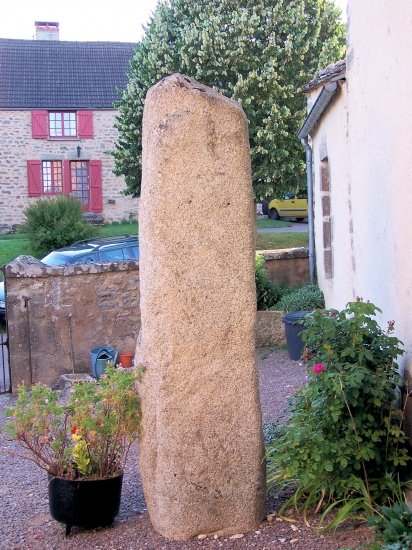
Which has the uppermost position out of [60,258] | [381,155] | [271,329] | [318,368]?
[381,155]

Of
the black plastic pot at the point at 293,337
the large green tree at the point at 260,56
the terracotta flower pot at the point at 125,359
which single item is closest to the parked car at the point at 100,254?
the terracotta flower pot at the point at 125,359

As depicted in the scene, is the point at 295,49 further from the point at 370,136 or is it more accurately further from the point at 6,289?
the point at 370,136

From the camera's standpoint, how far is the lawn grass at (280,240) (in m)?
18.4

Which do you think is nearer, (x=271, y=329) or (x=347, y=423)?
(x=347, y=423)

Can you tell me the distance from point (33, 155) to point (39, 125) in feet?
3.89

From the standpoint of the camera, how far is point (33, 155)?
85.4 feet

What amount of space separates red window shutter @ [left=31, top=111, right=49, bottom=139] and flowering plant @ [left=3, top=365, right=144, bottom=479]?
23.5 metres

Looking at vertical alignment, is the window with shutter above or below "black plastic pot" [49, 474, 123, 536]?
above

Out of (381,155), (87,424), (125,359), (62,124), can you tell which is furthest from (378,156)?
(62,124)

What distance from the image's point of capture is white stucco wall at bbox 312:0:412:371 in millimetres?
4109

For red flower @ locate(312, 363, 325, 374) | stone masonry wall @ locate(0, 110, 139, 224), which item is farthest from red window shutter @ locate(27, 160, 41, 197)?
red flower @ locate(312, 363, 325, 374)

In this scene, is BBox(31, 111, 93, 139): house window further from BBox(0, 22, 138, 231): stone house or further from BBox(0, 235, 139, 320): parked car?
BBox(0, 235, 139, 320): parked car

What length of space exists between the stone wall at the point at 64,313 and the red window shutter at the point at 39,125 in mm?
18182

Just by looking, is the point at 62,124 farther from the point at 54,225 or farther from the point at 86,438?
the point at 86,438
